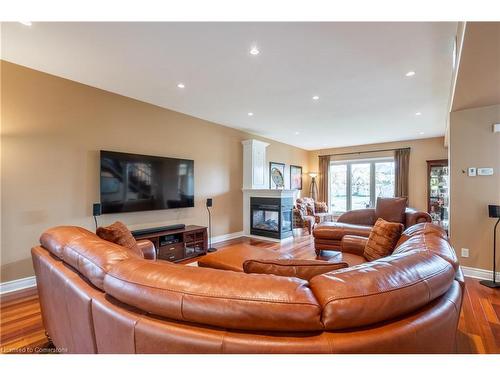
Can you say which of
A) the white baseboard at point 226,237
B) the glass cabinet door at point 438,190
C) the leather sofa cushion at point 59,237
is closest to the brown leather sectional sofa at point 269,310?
the leather sofa cushion at point 59,237

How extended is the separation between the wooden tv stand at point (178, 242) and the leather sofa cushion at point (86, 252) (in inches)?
73.2

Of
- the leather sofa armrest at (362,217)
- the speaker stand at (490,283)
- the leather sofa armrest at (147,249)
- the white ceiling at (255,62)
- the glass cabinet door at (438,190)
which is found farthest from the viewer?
the glass cabinet door at (438,190)

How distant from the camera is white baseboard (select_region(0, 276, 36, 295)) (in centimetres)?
271

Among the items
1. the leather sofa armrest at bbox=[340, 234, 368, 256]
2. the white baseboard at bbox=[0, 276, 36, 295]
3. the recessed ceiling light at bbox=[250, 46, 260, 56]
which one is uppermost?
the recessed ceiling light at bbox=[250, 46, 260, 56]

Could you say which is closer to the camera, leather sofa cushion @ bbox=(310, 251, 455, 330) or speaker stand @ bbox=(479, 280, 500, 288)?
leather sofa cushion @ bbox=(310, 251, 455, 330)

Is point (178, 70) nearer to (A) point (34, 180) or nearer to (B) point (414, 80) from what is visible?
(A) point (34, 180)

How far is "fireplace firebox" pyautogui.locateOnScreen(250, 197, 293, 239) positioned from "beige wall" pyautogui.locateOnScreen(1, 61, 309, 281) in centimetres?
187

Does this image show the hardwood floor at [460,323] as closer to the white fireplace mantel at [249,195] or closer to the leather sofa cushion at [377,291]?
the leather sofa cushion at [377,291]

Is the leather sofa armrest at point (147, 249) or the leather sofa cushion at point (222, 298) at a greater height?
the leather sofa cushion at point (222, 298)

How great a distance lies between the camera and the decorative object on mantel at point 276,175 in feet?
22.7

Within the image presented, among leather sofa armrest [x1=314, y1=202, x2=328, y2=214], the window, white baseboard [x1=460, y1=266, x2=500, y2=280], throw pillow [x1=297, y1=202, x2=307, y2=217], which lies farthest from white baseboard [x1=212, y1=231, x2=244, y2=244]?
the window

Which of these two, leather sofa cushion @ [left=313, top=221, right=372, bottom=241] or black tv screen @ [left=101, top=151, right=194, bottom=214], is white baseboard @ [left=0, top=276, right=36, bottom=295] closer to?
black tv screen @ [left=101, top=151, right=194, bottom=214]

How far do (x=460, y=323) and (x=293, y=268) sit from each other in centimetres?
203

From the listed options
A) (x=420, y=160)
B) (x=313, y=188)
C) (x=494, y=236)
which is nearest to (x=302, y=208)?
(x=313, y=188)
